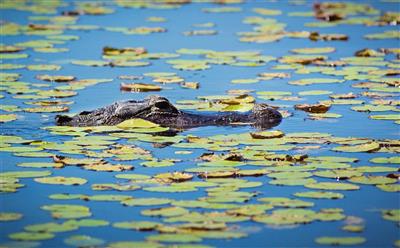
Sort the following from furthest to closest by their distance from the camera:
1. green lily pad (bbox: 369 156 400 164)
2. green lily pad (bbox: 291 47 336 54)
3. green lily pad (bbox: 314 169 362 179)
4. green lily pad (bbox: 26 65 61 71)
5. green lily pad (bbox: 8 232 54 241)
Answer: green lily pad (bbox: 291 47 336 54), green lily pad (bbox: 26 65 61 71), green lily pad (bbox: 369 156 400 164), green lily pad (bbox: 314 169 362 179), green lily pad (bbox: 8 232 54 241)

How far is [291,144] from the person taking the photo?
8695mm

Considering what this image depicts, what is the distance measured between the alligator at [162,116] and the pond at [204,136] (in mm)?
154

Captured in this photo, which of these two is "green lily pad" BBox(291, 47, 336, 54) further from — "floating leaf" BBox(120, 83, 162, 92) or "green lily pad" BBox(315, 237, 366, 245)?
"green lily pad" BBox(315, 237, 366, 245)

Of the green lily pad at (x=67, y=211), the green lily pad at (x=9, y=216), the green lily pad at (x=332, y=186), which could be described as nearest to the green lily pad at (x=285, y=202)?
the green lily pad at (x=332, y=186)

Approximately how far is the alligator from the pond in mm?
154

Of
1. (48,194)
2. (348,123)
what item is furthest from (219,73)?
(48,194)

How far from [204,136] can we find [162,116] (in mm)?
711

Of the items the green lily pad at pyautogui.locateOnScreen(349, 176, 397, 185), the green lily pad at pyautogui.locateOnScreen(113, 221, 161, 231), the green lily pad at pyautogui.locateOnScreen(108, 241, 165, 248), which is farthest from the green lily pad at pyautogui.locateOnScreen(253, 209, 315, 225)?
the green lily pad at pyautogui.locateOnScreen(349, 176, 397, 185)

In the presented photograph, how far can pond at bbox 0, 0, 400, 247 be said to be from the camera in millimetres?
6543

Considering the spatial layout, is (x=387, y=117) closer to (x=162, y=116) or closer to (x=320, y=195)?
(x=162, y=116)

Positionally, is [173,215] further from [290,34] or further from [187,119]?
[290,34]

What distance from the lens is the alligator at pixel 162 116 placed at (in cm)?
969

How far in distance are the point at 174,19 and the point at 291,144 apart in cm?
806

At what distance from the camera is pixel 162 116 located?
977cm
